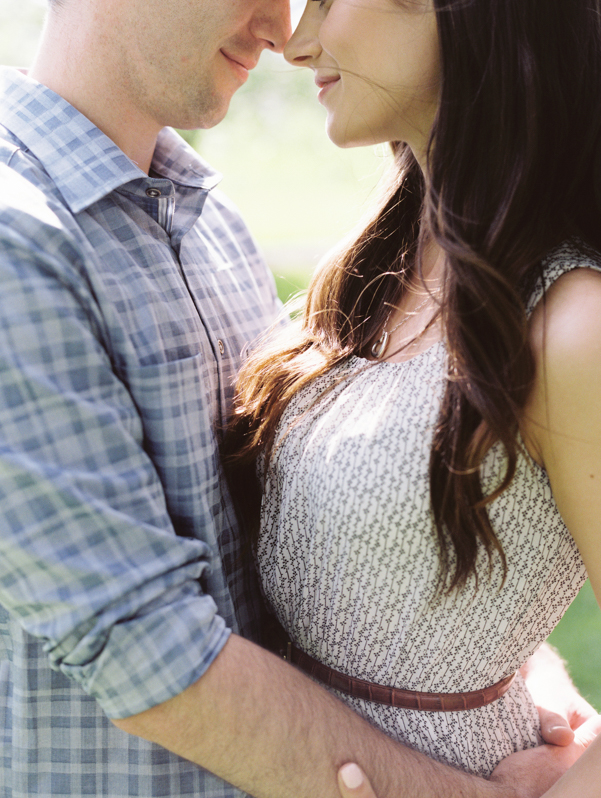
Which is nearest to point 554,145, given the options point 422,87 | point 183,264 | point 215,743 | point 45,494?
point 422,87

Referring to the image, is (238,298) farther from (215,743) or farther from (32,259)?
(215,743)

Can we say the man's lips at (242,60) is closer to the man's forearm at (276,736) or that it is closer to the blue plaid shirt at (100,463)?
the blue plaid shirt at (100,463)

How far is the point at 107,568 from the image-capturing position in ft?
3.05

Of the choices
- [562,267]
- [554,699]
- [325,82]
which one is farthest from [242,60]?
[554,699]

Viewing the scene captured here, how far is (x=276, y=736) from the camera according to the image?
1.02 metres

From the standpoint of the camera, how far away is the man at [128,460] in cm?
93

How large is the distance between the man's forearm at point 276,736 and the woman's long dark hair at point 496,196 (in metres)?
0.29

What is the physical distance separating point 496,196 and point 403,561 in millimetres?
594

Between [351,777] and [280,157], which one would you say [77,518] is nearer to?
[351,777]

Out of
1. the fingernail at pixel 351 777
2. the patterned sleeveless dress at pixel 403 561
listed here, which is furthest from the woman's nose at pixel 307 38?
the fingernail at pixel 351 777

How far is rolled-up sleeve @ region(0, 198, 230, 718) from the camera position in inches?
35.9

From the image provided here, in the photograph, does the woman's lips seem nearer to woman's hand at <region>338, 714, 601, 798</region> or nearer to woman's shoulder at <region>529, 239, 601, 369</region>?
woman's shoulder at <region>529, 239, 601, 369</region>

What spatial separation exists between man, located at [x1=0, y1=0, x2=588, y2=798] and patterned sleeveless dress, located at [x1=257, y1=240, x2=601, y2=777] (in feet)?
0.34

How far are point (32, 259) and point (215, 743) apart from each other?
74cm
